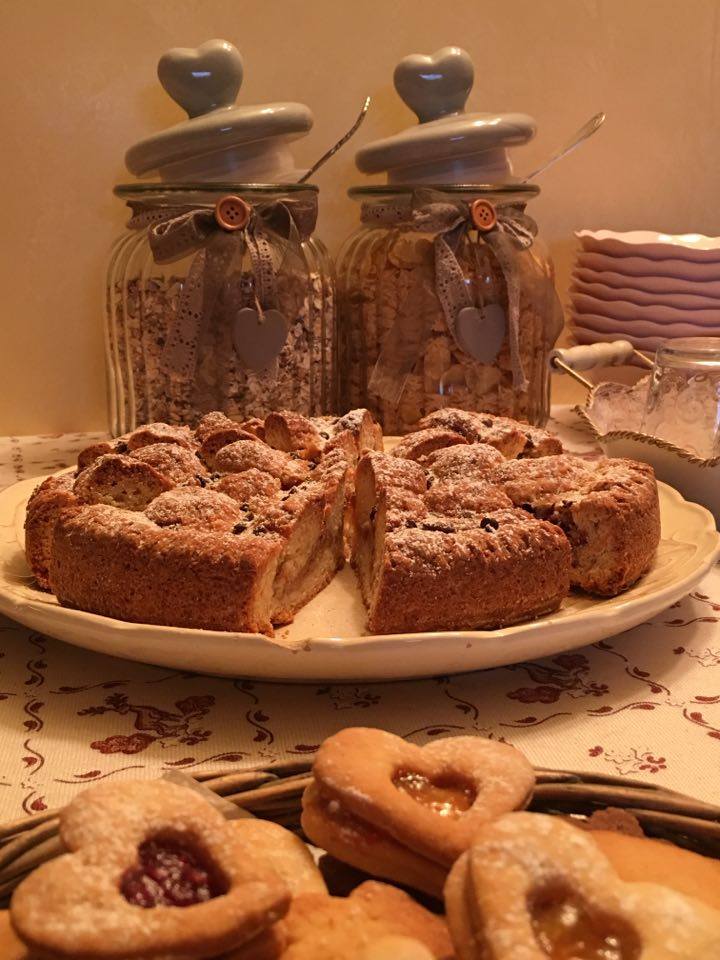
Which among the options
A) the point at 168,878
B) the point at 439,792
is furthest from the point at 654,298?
the point at 168,878

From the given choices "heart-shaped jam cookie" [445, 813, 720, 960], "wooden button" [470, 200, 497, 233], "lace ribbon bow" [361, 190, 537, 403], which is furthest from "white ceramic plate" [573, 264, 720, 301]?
"heart-shaped jam cookie" [445, 813, 720, 960]

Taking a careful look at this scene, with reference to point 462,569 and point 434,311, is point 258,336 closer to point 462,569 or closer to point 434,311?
point 434,311

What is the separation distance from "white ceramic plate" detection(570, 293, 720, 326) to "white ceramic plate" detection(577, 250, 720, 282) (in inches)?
2.5

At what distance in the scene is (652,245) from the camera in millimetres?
2014

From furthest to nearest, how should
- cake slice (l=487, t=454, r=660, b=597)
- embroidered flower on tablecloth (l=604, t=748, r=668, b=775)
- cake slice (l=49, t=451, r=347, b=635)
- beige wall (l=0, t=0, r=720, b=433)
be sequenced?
beige wall (l=0, t=0, r=720, b=433) → cake slice (l=487, t=454, r=660, b=597) → cake slice (l=49, t=451, r=347, b=635) → embroidered flower on tablecloth (l=604, t=748, r=668, b=775)

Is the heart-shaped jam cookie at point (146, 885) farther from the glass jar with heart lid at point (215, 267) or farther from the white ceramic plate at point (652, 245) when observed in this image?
the white ceramic plate at point (652, 245)

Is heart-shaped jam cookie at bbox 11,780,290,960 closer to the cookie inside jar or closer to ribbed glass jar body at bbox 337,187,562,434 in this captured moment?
the cookie inside jar

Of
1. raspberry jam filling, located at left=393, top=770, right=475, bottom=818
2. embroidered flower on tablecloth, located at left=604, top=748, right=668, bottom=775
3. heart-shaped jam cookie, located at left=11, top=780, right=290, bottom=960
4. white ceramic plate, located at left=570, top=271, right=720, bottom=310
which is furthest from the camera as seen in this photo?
white ceramic plate, located at left=570, top=271, right=720, bottom=310

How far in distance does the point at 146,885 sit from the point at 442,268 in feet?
4.29

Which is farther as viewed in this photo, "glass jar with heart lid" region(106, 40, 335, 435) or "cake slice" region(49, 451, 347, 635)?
"glass jar with heart lid" region(106, 40, 335, 435)

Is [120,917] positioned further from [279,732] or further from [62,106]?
[62,106]

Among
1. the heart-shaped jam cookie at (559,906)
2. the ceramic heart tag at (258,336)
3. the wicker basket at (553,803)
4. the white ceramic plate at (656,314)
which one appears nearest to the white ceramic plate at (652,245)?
the white ceramic plate at (656,314)

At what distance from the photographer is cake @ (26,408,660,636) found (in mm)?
1003

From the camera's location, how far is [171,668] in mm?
966
